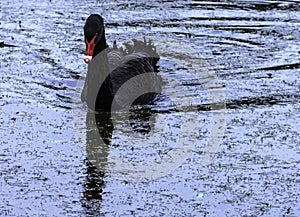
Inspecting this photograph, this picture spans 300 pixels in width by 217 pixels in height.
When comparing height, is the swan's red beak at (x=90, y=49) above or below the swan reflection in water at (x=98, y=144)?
above

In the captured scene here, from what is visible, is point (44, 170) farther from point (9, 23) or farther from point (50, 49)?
point (9, 23)

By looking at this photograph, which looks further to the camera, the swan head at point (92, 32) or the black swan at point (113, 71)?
the black swan at point (113, 71)

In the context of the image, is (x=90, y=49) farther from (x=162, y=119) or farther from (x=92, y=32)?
(x=162, y=119)

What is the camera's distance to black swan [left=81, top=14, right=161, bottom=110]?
8.11 m

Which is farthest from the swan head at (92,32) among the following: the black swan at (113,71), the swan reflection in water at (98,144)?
the swan reflection in water at (98,144)

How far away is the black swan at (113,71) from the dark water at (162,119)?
21 cm

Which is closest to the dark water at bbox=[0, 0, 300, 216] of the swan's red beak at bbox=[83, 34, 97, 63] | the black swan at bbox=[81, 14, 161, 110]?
the black swan at bbox=[81, 14, 161, 110]

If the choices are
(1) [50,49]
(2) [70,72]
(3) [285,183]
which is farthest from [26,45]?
(3) [285,183]

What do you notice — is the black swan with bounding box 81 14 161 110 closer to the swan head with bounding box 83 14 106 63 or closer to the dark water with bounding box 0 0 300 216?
the swan head with bounding box 83 14 106 63

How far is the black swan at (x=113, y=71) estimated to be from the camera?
8.11m

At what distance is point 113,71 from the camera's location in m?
9.21

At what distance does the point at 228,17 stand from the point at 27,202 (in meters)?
8.16

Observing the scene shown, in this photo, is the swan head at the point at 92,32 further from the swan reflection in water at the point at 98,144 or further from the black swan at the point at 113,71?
the swan reflection in water at the point at 98,144

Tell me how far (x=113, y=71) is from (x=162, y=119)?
1.11m
